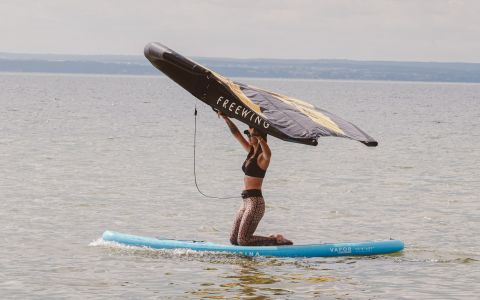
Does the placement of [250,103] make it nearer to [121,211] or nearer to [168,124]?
[121,211]

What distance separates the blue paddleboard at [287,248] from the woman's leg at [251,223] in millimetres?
127

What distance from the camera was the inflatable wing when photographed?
1756 centimetres

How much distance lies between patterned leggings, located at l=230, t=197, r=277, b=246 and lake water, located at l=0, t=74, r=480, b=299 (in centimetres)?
38

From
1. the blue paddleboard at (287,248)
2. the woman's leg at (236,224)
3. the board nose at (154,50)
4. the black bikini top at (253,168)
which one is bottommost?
the blue paddleboard at (287,248)

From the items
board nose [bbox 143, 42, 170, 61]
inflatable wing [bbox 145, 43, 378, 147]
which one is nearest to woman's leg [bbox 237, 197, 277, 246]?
inflatable wing [bbox 145, 43, 378, 147]

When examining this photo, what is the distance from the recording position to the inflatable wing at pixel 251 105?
1756 centimetres

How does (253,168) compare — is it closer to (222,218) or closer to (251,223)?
(251,223)

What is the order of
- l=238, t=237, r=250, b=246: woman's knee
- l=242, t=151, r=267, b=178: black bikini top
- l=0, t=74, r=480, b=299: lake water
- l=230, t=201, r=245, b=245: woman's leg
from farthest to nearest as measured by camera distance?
l=238, t=237, r=250, b=246: woman's knee
l=230, t=201, r=245, b=245: woman's leg
l=242, t=151, r=267, b=178: black bikini top
l=0, t=74, r=480, b=299: lake water

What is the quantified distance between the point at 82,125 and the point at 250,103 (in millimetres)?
58395

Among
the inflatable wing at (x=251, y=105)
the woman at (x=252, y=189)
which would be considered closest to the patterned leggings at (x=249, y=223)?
the woman at (x=252, y=189)

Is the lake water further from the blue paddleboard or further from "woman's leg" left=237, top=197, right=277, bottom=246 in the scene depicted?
"woman's leg" left=237, top=197, right=277, bottom=246

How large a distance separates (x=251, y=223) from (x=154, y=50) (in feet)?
11.8

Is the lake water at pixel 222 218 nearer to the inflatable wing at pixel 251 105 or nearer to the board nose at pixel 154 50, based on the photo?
the inflatable wing at pixel 251 105

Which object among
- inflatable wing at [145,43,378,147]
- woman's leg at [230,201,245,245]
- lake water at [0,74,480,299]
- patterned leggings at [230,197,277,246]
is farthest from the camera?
woman's leg at [230,201,245,245]
